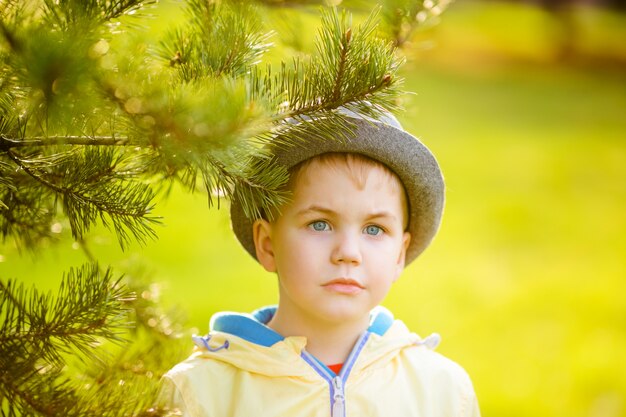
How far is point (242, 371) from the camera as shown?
163cm

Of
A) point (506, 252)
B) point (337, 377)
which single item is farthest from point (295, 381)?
point (506, 252)

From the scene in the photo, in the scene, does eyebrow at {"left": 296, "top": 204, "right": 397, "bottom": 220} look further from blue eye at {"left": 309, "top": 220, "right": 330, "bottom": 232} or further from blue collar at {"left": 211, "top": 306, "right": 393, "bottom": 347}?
blue collar at {"left": 211, "top": 306, "right": 393, "bottom": 347}

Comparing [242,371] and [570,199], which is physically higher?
[570,199]

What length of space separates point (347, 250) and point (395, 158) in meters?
0.20

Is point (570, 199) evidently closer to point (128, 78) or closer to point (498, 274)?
point (498, 274)

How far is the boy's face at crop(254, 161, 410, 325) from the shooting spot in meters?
1.58

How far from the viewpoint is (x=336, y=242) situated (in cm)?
159

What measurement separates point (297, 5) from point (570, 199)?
463 cm

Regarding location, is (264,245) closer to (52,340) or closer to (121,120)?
(52,340)

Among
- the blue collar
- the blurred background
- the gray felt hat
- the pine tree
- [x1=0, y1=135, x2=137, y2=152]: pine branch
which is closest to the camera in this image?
the pine tree

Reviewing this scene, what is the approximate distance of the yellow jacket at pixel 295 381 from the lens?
5.24 feet

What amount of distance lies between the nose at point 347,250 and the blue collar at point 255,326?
0.71 feet

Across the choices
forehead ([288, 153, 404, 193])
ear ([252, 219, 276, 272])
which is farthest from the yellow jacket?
forehead ([288, 153, 404, 193])

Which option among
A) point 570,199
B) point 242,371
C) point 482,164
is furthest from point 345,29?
point 482,164
